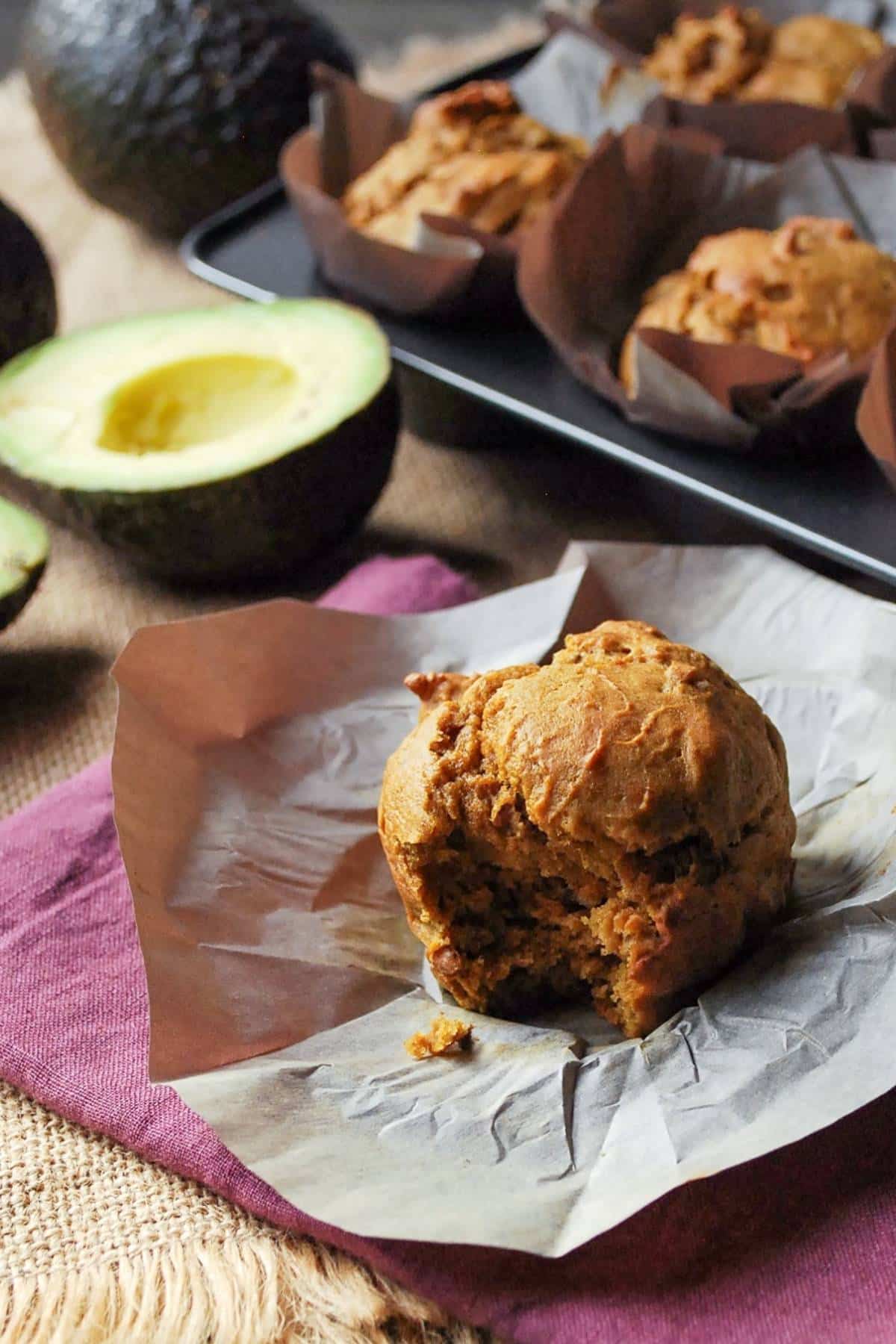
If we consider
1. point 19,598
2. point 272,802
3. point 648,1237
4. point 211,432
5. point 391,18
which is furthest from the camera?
point 391,18

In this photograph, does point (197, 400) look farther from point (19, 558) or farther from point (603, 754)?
point (603, 754)

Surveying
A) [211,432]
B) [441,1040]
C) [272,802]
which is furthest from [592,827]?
[211,432]

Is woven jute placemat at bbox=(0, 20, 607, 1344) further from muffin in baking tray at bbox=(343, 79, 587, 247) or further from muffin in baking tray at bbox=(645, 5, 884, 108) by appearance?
muffin in baking tray at bbox=(645, 5, 884, 108)

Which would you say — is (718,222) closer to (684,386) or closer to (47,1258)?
(684,386)

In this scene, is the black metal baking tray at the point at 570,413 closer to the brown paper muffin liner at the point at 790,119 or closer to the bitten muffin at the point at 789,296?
the bitten muffin at the point at 789,296

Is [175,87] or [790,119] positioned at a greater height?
[175,87]

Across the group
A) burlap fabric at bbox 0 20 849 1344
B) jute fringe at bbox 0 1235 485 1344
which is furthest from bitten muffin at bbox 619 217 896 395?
jute fringe at bbox 0 1235 485 1344
